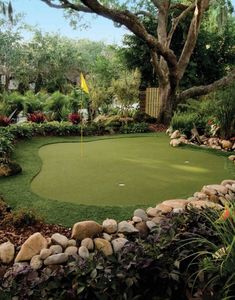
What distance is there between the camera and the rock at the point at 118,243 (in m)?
3.09

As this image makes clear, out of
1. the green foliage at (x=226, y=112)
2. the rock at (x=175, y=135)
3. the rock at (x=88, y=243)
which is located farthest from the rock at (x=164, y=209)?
the rock at (x=175, y=135)

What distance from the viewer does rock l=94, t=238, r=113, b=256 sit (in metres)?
3.04

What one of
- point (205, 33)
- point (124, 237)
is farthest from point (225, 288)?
point (205, 33)

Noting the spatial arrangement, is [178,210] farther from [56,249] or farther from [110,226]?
[56,249]

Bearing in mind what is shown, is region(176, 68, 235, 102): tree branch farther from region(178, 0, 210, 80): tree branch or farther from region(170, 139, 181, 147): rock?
region(170, 139, 181, 147): rock

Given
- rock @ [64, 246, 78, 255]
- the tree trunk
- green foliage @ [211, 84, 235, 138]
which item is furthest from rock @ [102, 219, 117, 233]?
the tree trunk

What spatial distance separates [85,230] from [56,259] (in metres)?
0.40

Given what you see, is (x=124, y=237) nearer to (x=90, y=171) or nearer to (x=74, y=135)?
(x=90, y=171)

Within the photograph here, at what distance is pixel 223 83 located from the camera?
11.1 meters

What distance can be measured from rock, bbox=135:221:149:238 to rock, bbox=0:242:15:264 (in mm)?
1147

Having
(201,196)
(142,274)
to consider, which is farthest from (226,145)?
(142,274)

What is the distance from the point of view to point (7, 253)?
2.97 metres

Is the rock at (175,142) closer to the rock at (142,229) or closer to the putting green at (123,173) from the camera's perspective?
the putting green at (123,173)

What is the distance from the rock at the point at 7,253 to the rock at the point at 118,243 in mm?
852
